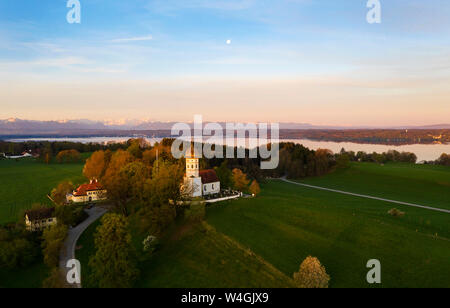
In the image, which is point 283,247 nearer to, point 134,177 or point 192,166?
point 192,166

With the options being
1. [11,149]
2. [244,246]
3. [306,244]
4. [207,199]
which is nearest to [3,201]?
[207,199]

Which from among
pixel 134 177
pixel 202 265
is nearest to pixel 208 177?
pixel 134 177

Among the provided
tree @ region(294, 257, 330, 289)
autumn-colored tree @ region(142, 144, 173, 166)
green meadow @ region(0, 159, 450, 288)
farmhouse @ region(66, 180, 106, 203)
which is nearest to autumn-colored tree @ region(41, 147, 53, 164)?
farmhouse @ region(66, 180, 106, 203)

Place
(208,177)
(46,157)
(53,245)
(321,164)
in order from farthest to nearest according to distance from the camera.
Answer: (46,157) → (321,164) → (208,177) → (53,245)

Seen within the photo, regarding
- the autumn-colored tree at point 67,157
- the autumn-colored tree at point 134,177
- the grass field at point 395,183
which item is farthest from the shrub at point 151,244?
the autumn-colored tree at point 67,157

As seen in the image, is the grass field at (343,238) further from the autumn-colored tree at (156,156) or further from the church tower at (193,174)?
the autumn-colored tree at (156,156)

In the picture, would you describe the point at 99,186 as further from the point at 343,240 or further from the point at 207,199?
the point at 343,240

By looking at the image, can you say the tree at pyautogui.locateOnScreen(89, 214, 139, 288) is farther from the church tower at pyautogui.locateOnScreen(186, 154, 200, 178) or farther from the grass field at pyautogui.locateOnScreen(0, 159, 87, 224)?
the grass field at pyautogui.locateOnScreen(0, 159, 87, 224)
